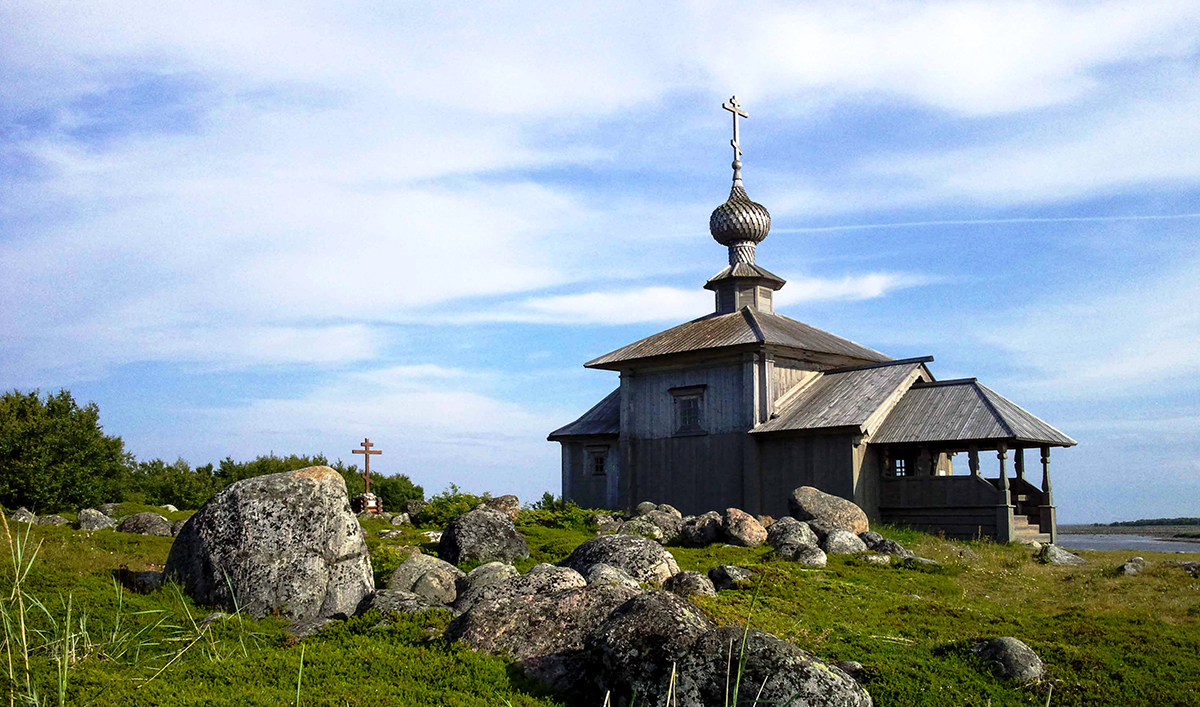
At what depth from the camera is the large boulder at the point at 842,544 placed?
18.6 meters

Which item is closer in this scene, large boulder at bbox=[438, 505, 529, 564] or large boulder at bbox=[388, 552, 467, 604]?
large boulder at bbox=[388, 552, 467, 604]

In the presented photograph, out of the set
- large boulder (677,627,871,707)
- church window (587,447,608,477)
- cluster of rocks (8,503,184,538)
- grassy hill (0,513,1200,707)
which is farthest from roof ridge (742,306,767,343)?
large boulder (677,627,871,707)

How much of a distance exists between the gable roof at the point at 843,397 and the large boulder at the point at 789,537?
573 centimetres

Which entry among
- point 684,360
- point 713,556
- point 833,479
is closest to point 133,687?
point 713,556

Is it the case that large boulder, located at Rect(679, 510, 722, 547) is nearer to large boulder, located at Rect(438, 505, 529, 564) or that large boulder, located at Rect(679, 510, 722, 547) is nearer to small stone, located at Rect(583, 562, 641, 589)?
large boulder, located at Rect(438, 505, 529, 564)

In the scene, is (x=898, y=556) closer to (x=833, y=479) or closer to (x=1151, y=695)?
(x=833, y=479)

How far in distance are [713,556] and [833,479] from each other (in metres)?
8.52

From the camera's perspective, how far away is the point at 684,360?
2892 cm

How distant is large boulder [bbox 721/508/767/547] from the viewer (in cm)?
1902

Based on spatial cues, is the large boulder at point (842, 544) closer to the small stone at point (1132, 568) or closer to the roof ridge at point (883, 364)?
the small stone at point (1132, 568)

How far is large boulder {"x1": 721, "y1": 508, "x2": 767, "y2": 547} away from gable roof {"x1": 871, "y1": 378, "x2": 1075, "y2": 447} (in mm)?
6646

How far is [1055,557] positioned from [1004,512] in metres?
2.40

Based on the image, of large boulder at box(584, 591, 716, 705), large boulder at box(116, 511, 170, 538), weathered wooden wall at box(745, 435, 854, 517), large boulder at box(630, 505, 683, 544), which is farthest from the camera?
weathered wooden wall at box(745, 435, 854, 517)

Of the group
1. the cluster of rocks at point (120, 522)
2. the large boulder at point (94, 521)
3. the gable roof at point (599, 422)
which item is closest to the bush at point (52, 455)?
the cluster of rocks at point (120, 522)
